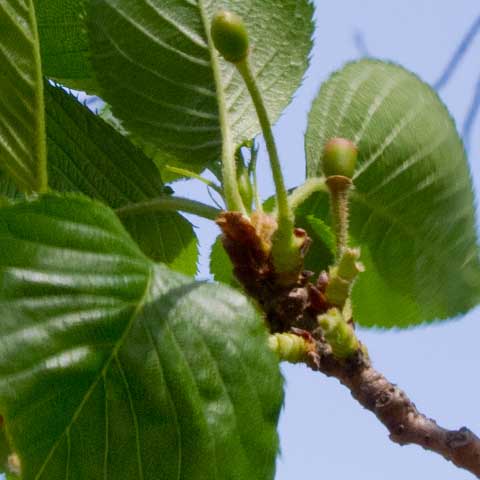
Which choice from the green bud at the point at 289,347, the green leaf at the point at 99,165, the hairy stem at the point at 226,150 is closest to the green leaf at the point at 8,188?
the green leaf at the point at 99,165

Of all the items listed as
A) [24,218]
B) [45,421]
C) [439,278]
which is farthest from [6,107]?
[439,278]

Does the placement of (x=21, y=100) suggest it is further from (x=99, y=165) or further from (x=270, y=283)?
(x=270, y=283)

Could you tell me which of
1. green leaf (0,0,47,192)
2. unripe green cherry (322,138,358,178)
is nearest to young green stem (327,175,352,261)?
unripe green cherry (322,138,358,178)

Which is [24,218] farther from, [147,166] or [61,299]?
[147,166]

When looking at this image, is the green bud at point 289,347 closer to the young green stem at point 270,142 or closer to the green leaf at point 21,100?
the young green stem at point 270,142

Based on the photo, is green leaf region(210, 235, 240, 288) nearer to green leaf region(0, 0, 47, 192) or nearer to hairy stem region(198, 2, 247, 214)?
hairy stem region(198, 2, 247, 214)
